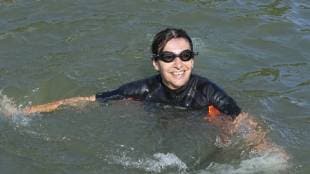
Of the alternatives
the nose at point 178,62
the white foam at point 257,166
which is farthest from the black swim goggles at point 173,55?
the white foam at point 257,166

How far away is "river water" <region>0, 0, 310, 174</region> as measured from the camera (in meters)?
6.47

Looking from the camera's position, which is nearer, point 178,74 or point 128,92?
point 178,74

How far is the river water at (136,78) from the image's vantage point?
647cm

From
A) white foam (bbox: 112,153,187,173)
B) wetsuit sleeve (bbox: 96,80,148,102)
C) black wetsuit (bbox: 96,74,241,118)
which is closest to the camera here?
white foam (bbox: 112,153,187,173)

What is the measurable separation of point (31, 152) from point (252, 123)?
2.36 metres

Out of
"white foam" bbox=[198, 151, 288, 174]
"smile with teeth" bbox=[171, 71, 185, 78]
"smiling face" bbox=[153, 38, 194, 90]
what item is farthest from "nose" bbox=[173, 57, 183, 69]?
"white foam" bbox=[198, 151, 288, 174]

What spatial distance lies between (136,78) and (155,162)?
236 centimetres

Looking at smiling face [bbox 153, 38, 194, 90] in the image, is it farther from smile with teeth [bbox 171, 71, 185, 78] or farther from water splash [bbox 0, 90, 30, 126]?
water splash [bbox 0, 90, 30, 126]

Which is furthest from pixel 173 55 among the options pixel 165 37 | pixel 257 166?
pixel 257 166

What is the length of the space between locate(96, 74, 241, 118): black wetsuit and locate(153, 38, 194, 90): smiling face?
294mm

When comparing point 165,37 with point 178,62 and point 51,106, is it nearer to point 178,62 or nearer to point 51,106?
point 178,62

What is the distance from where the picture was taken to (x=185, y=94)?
6.86m

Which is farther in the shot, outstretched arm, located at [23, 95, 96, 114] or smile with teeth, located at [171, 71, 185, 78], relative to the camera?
outstretched arm, located at [23, 95, 96, 114]

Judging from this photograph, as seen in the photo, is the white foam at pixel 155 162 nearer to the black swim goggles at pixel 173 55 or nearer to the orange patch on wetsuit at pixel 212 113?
the orange patch on wetsuit at pixel 212 113
